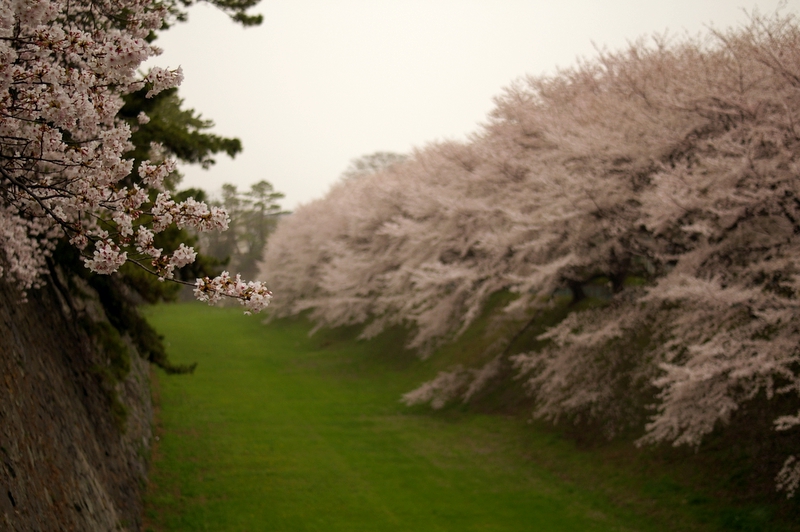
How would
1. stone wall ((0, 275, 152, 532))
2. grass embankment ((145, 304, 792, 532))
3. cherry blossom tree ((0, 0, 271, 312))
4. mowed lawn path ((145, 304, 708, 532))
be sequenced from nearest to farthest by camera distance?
cherry blossom tree ((0, 0, 271, 312)), stone wall ((0, 275, 152, 532)), grass embankment ((145, 304, 792, 532)), mowed lawn path ((145, 304, 708, 532))

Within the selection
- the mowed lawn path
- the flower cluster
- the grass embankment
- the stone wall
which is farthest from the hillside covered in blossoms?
the stone wall

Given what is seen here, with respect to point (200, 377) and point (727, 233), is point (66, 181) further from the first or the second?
point (200, 377)

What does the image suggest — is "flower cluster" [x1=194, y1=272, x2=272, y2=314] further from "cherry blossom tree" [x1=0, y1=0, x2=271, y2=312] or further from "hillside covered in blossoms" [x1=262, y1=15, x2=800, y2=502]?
"hillside covered in blossoms" [x1=262, y1=15, x2=800, y2=502]

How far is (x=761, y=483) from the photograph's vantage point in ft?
34.1

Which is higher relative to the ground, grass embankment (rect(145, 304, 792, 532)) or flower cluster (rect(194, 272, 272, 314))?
flower cluster (rect(194, 272, 272, 314))

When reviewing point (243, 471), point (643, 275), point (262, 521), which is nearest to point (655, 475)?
point (643, 275)

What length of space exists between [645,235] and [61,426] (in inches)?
437

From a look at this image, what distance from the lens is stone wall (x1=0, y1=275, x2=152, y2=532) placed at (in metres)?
5.93

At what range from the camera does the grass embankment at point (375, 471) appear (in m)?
11.4

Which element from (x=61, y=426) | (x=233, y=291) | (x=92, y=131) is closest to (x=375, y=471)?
(x=61, y=426)

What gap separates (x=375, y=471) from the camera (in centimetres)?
1456

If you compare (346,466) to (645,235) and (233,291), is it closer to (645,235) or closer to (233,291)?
(645,235)

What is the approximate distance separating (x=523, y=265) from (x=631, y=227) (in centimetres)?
310

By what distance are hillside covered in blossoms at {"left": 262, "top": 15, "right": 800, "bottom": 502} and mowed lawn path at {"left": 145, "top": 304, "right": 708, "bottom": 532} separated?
4.68 feet
